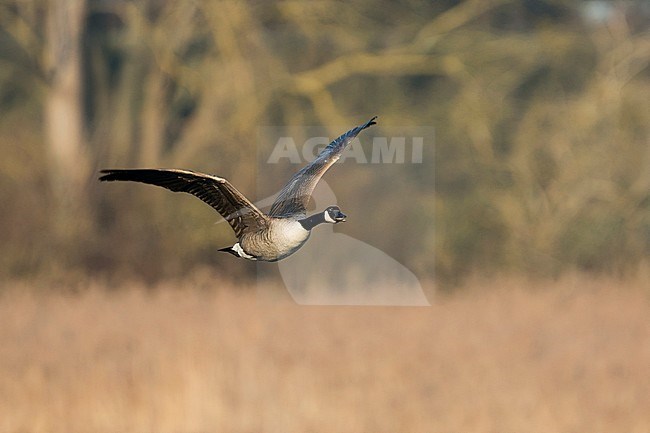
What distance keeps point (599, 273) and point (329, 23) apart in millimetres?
4371

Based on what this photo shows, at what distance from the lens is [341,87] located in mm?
14312

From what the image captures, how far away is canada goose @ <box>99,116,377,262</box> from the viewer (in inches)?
65.1

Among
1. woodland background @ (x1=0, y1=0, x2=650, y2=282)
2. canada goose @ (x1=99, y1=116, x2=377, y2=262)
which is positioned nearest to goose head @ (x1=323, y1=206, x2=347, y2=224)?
canada goose @ (x1=99, y1=116, x2=377, y2=262)

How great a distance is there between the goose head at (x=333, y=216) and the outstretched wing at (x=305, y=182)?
4cm

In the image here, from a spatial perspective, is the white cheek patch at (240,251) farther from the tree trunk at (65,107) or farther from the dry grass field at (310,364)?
the tree trunk at (65,107)

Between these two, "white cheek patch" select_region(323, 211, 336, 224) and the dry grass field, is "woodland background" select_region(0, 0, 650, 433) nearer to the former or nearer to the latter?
the dry grass field

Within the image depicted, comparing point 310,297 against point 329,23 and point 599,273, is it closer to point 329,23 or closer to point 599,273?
point 329,23

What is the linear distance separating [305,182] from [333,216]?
214 mm

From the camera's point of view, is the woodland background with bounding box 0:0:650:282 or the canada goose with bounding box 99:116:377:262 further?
the woodland background with bounding box 0:0:650:282

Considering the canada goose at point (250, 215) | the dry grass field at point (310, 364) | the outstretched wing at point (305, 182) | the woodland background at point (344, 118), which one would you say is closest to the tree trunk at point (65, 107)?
the woodland background at point (344, 118)

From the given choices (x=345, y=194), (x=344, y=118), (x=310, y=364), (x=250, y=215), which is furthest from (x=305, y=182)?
(x=344, y=118)

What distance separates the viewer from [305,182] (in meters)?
1.95

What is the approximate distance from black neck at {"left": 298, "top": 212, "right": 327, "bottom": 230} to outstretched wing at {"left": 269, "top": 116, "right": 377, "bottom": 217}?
0.02 m

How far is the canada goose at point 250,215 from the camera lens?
1654 millimetres
